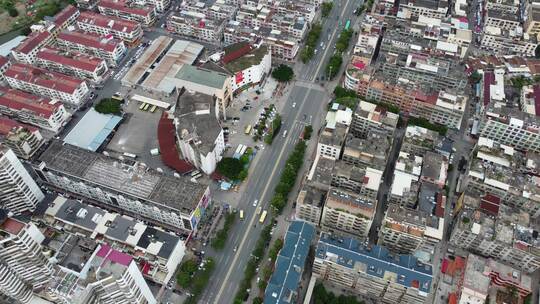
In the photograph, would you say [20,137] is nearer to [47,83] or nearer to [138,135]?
[47,83]

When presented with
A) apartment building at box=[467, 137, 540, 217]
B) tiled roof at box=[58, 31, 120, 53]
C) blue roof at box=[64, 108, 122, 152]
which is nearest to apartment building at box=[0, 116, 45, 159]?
blue roof at box=[64, 108, 122, 152]

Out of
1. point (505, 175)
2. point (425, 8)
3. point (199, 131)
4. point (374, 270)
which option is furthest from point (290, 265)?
point (425, 8)

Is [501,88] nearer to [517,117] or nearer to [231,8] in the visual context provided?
[517,117]

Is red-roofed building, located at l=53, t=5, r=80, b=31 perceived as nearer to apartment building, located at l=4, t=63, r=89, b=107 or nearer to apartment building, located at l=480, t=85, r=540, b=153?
apartment building, located at l=4, t=63, r=89, b=107

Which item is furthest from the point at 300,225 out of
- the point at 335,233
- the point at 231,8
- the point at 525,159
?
the point at 231,8

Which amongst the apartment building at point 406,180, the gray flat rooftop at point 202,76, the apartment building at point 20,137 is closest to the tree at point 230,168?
the gray flat rooftop at point 202,76
